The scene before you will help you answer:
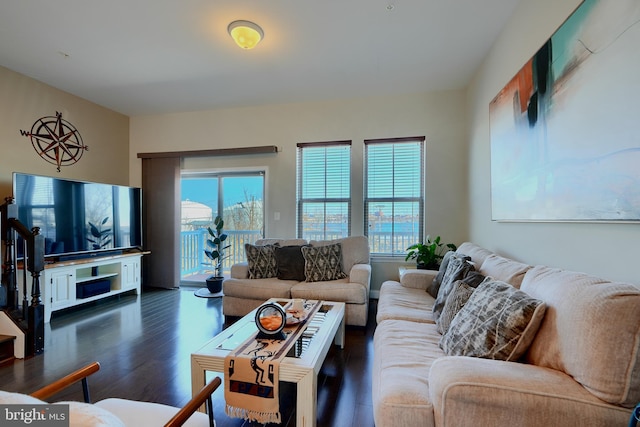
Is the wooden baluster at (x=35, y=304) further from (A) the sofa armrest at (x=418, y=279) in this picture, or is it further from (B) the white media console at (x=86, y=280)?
(A) the sofa armrest at (x=418, y=279)

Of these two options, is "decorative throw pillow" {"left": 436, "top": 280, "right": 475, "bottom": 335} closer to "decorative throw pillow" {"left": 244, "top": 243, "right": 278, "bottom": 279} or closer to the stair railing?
"decorative throw pillow" {"left": 244, "top": 243, "right": 278, "bottom": 279}

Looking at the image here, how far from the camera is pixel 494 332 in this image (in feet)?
3.98

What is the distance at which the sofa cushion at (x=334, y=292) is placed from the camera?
2809 millimetres

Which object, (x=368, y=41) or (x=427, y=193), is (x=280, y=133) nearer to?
(x=368, y=41)

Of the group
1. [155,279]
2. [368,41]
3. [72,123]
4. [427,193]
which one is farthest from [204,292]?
[368,41]

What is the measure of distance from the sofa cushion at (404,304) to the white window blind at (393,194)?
122cm

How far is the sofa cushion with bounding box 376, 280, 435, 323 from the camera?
2.01 metres

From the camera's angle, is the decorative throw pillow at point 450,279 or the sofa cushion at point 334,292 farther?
the sofa cushion at point 334,292

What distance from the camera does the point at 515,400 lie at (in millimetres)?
923

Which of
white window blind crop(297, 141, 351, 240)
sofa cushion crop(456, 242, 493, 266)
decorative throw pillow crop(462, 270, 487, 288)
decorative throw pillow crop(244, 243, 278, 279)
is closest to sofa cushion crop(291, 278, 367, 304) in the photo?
decorative throw pillow crop(244, 243, 278, 279)

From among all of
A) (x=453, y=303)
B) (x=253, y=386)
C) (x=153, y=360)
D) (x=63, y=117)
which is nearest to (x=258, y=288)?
(x=153, y=360)

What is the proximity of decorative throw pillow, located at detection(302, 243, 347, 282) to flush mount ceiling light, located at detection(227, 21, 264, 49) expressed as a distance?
218cm

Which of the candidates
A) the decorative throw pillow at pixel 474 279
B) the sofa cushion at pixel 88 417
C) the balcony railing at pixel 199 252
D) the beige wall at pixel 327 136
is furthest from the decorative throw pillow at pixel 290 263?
the sofa cushion at pixel 88 417

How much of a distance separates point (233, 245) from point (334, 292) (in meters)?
2.41
